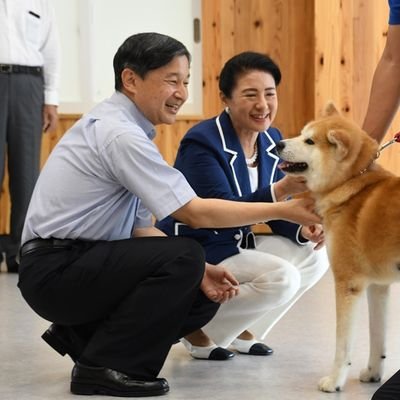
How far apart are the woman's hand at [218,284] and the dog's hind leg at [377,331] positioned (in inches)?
15.3

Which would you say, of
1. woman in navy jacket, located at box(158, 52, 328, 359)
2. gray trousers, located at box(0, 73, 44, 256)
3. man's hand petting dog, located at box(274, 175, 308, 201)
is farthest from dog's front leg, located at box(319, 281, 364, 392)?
gray trousers, located at box(0, 73, 44, 256)

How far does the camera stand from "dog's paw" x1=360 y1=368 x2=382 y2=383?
2430mm

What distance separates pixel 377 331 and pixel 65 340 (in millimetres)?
876

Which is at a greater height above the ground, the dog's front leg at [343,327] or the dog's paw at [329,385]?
the dog's front leg at [343,327]

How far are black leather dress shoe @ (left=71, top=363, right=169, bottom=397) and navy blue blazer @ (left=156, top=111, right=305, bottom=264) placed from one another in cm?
61

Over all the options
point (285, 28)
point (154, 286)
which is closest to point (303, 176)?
point (154, 286)

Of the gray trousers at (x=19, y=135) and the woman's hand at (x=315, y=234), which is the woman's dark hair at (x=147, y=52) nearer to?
the woman's hand at (x=315, y=234)

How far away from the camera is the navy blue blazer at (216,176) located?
276 centimetres

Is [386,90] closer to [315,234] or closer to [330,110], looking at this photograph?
[330,110]

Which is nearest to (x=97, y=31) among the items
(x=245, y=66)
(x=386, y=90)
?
(x=245, y=66)

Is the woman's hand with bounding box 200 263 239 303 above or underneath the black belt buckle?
underneath

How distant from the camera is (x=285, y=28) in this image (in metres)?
5.71

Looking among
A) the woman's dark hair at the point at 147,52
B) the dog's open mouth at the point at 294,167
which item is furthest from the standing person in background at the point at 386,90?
the woman's dark hair at the point at 147,52

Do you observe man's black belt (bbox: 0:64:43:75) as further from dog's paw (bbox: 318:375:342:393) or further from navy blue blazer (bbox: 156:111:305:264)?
dog's paw (bbox: 318:375:342:393)
